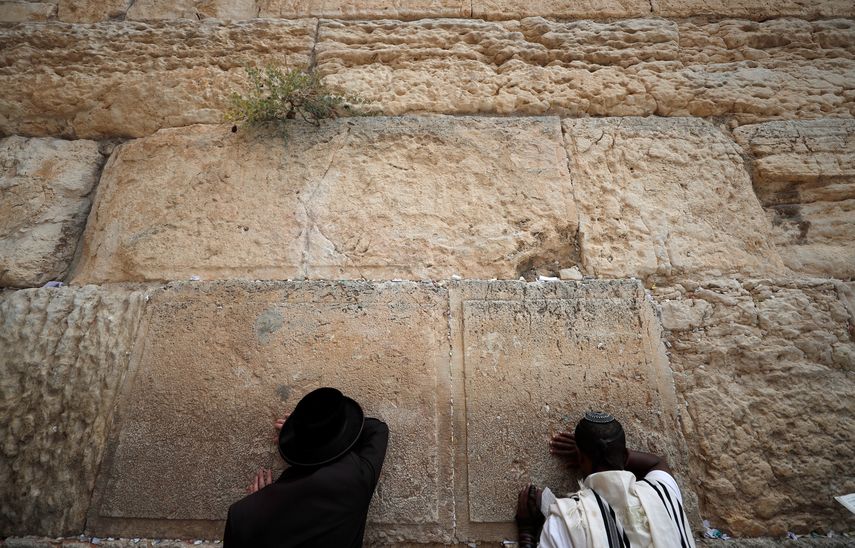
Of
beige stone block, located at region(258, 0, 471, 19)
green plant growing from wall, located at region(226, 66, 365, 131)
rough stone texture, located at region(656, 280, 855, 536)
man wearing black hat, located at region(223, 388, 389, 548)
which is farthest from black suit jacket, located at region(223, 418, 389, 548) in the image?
beige stone block, located at region(258, 0, 471, 19)

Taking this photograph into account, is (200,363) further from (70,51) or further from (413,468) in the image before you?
(70,51)

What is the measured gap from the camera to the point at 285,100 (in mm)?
2611

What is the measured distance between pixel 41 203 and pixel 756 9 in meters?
4.65

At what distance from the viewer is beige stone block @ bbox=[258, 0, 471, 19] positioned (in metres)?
3.01

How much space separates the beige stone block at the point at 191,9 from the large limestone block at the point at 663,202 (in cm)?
231

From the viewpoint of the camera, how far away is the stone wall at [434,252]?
1.93m

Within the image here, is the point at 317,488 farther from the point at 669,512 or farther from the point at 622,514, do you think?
the point at 669,512

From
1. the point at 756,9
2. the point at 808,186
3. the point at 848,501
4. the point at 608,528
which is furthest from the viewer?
the point at 756,9

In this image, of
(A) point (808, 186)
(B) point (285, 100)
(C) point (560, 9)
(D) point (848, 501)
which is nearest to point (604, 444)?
(D) point (848, 501)

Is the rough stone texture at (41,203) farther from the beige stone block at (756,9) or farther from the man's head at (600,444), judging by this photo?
the beige stone block at (756,9)

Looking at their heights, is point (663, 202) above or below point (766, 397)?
above

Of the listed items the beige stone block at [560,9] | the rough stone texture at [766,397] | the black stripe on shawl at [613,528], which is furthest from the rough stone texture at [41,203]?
the rough stone texture at [766,397]

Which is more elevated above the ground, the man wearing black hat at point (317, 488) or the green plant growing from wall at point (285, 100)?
the green plant growing from wall at point (285, 100)

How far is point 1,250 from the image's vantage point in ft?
7.99
